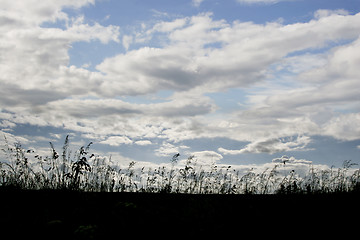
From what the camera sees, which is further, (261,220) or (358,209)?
(358,209)

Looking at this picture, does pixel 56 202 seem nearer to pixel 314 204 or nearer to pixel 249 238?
pixel 249 238

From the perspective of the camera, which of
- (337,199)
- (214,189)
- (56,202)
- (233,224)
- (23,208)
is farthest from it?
Answer: (214,189)

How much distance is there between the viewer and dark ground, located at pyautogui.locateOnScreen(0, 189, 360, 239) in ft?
12.5

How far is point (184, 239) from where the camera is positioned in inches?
145

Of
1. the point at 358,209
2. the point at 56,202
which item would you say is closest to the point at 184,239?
the point at 56,202

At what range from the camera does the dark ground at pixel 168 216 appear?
381cm

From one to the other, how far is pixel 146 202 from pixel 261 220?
75.1 inches

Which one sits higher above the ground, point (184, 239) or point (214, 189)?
point (214, 189)

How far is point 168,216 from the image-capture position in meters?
4.31

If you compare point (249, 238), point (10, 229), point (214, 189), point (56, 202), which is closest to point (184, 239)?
point (249, 238)

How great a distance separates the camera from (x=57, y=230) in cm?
384

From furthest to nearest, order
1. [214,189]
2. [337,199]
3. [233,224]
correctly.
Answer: [214,189], [337,199], [233,224]

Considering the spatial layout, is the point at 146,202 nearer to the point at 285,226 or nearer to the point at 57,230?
the point at 57,230

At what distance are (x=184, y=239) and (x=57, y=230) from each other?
1.63 metres
